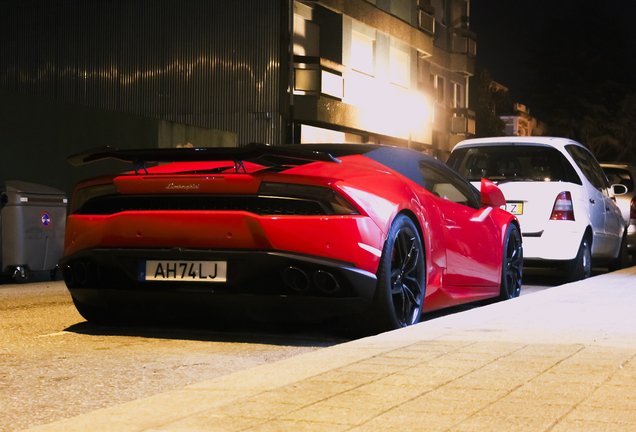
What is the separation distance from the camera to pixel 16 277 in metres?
11.5

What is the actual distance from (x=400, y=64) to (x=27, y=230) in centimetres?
2477

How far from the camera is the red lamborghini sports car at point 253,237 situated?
556 cm

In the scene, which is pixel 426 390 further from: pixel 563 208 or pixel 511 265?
pixel 563 208

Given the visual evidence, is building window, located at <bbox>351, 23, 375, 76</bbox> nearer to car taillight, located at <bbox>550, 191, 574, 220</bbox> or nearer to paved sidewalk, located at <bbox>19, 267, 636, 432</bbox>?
car taillight, located at <bbox>550, 191, 574, 220</bbox>

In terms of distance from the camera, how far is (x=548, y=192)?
10.3 metres

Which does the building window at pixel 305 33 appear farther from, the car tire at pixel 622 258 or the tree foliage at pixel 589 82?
the tree foliage at pixel 589 82

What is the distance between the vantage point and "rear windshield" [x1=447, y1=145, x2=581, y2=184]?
417 inches

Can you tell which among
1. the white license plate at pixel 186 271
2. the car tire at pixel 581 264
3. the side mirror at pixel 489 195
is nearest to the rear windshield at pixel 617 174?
the car tire at pixel 581 264

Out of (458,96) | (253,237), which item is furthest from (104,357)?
(458,96)

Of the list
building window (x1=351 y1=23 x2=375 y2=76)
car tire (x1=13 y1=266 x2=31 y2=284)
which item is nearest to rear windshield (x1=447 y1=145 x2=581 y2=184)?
car tire (x1=13 y1=266 x2=31 y2=284)

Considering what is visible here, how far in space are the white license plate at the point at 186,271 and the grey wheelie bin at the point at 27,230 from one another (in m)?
6.15

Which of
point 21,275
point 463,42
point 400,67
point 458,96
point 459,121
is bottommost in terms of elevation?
point 21,275

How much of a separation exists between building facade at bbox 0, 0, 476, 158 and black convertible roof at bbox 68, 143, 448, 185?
1837 centimetres

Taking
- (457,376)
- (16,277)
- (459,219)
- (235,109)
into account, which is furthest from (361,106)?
(457,376)
